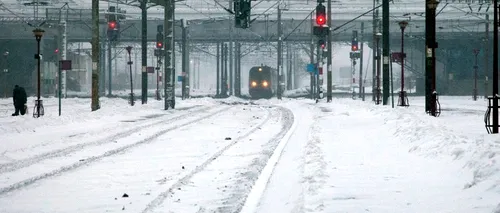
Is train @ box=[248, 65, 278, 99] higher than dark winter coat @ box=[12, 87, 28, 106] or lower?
higher

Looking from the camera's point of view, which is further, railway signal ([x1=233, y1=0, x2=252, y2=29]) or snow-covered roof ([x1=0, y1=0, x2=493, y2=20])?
snow-covered roof ([x1=0, y1=0, x2=493, y2=20])

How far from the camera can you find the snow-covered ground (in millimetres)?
6926

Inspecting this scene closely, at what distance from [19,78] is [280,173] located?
62.9 meters

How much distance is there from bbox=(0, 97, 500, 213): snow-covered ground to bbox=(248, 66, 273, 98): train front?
154 ft

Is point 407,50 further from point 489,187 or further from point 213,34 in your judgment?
point 489,187

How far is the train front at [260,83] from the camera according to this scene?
208ft

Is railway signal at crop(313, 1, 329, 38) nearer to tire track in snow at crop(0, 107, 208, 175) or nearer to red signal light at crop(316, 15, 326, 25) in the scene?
red signal light at crop(316, 15, 326, 25)

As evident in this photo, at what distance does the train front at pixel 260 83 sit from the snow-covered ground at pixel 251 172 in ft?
154

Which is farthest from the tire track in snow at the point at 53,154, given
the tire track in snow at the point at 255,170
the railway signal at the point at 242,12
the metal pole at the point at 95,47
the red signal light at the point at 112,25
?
the red signal light at the point at 112,25

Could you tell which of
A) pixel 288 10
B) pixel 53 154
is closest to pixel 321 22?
pixel 53 154

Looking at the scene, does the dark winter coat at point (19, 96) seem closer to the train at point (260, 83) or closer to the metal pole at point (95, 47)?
the metal pole at point (95, 47)

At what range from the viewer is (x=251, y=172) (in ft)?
30.9

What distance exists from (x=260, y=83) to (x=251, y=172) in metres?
54.2

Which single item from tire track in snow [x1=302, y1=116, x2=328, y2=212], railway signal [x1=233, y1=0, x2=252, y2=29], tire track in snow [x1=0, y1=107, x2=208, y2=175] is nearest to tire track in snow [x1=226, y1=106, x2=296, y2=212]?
tire track in snow [x1=302, y1=116, x2=328, y2=212]
